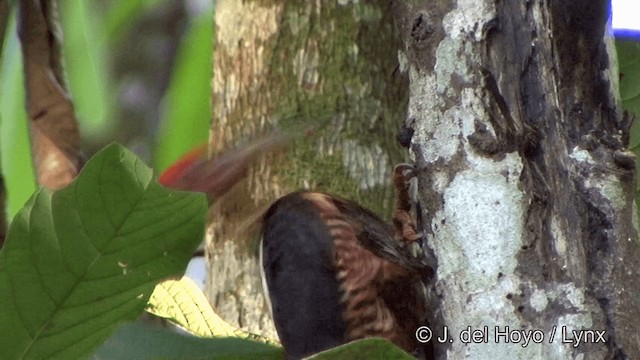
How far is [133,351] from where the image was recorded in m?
0.99

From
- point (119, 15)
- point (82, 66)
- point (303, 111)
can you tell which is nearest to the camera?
point (303, 111)

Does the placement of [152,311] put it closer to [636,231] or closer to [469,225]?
A: [469,225]

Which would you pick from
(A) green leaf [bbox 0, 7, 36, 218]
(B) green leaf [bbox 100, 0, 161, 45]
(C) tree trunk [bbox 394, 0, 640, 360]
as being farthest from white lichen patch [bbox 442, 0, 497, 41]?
(B) green leaf [bbox 100, 0, 161, 45]

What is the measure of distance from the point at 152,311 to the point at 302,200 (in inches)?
8.4

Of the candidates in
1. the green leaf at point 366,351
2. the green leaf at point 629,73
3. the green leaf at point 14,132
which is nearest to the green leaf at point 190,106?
the green leaf at point 14,132

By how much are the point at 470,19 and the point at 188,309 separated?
18.6 inches

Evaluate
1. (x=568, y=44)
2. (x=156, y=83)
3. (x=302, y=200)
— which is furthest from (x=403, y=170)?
(x=156, y=83)

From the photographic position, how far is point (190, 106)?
209 cm

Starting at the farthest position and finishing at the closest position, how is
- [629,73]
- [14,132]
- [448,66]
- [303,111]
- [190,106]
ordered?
[190,106] → [303,111] → [14,132] → [629,73] → [448,66]

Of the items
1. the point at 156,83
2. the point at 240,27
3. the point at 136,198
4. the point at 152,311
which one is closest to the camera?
the point at 136,198

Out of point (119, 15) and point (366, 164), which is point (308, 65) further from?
point (119, 15)

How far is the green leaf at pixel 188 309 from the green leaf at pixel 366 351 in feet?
1.18

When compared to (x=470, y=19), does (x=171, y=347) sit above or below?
below

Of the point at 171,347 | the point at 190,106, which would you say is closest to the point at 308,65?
the point at 190,106
